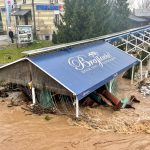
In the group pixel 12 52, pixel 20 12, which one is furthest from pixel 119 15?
pixel 12 52

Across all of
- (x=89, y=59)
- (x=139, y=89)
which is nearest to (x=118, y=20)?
(x=139, y=89)

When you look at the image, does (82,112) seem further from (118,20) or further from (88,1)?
(118,20)

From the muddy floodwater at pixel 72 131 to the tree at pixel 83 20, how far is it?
1138 centimetres

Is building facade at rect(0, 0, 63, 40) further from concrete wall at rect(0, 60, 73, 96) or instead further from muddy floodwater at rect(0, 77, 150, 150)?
muddy floodwater at rect(0, 77, 150, 150)

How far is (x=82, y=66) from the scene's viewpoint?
11.8m

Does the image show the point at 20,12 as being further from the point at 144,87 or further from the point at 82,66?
the point at 82,66

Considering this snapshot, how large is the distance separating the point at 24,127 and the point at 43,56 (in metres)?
3.09

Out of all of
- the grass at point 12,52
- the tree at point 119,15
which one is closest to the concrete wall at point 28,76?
the grass at point 12,52

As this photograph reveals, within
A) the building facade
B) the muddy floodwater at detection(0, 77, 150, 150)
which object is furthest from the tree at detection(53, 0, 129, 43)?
the muddy floodwater at detection(0, 77, 150, 150)

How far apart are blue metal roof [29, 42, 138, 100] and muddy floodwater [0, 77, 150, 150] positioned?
1.23 m

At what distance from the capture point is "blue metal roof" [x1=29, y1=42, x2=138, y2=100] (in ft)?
34.2

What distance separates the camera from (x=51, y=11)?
29359 mm

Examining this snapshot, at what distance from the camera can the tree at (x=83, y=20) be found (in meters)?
21.7

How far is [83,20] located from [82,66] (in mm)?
11076
